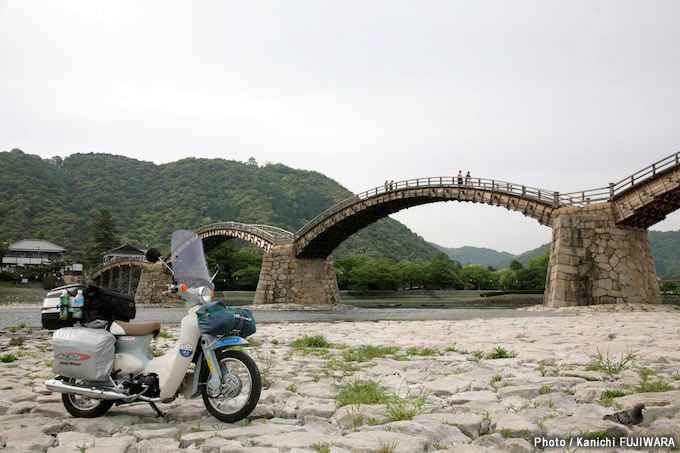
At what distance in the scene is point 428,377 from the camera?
4875mm

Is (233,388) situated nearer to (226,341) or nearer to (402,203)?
(226,341)

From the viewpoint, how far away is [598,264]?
66.1 feet

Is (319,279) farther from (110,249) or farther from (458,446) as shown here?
(110,249)

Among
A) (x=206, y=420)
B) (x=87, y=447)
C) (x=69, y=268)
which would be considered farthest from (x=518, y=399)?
(x=69, y=268)

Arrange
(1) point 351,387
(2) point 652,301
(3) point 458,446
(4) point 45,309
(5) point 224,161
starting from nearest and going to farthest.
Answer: (3) point 458,446 → (4) point 45,309 → (1) point 351,387 → (2) point 652,301 → (5) point 224,161

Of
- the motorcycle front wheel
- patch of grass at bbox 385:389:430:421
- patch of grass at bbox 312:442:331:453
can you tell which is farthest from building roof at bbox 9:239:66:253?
patch of grass at bbox 312:442:331:453

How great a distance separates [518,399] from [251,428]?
2.01 meters

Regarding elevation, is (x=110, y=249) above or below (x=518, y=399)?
above

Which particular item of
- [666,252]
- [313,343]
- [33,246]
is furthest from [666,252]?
[313,343]

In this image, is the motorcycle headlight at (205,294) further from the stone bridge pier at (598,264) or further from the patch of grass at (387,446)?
the stone bridge pier at (598,264)

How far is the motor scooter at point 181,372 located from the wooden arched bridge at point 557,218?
19123mm

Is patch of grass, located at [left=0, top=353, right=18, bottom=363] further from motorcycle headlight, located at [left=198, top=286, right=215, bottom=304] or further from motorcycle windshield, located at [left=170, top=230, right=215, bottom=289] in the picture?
motorcycle headlight, located at [left=198, top=286, right=215, bottom=304]

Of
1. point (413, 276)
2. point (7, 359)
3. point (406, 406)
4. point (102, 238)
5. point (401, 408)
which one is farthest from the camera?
point (102, 238)

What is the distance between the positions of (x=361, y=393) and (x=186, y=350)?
145 centimetres
